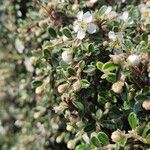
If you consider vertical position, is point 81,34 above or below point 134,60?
above

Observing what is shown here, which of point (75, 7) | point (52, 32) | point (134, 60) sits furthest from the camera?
point (75, 7)

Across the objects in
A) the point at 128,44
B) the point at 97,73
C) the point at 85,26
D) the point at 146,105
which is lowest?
the point at 146,105

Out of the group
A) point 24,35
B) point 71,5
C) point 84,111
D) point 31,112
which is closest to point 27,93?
point 31,112

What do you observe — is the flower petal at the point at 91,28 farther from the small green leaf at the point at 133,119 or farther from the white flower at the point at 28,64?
the white flower at the point at 28,64

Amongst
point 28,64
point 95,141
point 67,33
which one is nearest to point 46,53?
point 67,33

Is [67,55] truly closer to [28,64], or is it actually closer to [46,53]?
[46,53]

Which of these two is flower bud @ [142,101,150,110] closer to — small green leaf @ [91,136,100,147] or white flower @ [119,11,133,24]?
small green leaf @ [91,136,100,147]

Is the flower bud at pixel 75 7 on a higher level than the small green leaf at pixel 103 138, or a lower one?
higher

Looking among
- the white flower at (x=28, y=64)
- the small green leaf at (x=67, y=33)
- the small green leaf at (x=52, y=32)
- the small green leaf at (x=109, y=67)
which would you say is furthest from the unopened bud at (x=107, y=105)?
the white flower at (x=28, y=64)

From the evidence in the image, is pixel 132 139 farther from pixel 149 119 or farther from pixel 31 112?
pixel 31 112

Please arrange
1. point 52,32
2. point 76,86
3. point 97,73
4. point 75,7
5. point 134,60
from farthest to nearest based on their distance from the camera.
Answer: point 75,7
point 52,32
point 97,73
point 76,86
point 134,60

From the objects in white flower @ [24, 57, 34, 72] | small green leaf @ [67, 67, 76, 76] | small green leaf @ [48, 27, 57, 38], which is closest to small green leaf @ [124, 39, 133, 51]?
small green leaf @ [67, 67, 76, 76]

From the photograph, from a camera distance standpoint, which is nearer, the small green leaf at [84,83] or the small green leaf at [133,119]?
the small green leaf at [133,119]
